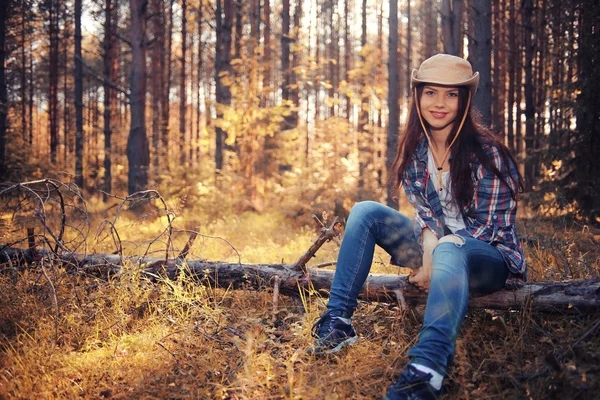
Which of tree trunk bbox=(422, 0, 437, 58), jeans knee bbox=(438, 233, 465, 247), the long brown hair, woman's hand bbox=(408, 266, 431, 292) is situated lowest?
woman's hand bbox=(408, 266, 431, 292)

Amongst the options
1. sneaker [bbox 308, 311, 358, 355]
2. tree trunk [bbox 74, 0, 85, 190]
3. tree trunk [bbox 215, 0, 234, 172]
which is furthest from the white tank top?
tree trunk [bbox 74, 0, 85, 190]

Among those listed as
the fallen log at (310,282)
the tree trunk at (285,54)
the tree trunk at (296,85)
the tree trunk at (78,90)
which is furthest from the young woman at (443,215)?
the tree trunk at (78,90)

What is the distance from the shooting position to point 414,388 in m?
1.94

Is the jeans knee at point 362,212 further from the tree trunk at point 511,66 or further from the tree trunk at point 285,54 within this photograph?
the tree trunk at point 511,66

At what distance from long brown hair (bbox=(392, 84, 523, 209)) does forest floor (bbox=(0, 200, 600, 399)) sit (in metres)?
0.71

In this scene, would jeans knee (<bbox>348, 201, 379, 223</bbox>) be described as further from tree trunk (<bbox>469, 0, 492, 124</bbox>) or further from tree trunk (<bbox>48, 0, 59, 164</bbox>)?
tree trunk (<bbox>48, 0, 59, 164</bbox>)

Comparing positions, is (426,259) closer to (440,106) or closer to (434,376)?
(434,376)

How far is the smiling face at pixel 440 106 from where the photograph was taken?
268cm

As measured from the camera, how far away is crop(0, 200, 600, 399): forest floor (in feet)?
6.86

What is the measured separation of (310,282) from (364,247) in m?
0.64

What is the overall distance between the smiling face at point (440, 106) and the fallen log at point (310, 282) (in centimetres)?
99

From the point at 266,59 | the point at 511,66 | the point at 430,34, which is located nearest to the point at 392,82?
the point at 266,59

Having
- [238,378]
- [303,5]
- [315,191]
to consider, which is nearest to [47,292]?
[238,378]

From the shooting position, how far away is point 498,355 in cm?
233
